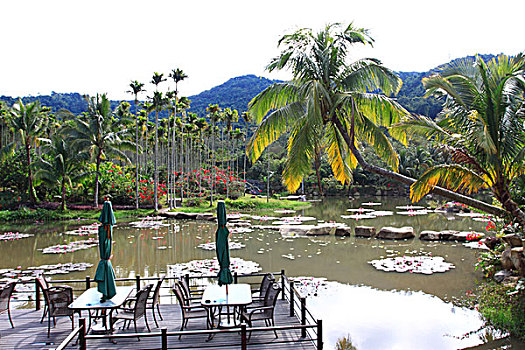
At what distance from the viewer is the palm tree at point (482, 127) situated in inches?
289

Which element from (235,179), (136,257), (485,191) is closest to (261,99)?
(136,257)

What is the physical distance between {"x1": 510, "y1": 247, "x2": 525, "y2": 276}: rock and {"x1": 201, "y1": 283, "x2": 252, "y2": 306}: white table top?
7.79 m

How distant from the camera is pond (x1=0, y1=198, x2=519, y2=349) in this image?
8031 millimetres

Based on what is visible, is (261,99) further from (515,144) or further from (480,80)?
(515,144)

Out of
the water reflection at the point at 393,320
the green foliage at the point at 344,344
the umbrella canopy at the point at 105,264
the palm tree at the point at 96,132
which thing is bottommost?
the water reflection at the point at 393,320

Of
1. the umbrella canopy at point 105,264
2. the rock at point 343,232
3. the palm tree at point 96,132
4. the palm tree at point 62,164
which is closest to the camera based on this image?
the umbrella canopy at point 105,264

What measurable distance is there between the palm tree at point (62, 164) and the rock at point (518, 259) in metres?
27.4

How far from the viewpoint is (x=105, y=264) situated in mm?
6188

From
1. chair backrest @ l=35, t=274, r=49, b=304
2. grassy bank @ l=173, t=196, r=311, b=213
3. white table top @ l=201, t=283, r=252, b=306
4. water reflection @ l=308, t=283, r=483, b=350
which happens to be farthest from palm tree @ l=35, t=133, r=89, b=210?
white table top @ l=201, t=283, r=252, b=306

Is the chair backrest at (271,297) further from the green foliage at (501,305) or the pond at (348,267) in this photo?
the green foliage at (501,305)

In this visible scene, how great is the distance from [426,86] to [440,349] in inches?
208

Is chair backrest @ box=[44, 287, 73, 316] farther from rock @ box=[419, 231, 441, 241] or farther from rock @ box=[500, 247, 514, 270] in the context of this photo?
rock @ box=[419, 231, 441, 241]

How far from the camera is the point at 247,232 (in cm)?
2152

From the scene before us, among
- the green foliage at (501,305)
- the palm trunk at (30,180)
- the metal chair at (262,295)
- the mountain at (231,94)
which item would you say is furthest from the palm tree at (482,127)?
the mountain at (231,94)
